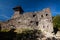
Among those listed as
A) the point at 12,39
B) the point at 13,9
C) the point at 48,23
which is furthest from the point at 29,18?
the point at 12,39

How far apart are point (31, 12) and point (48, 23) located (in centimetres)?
487

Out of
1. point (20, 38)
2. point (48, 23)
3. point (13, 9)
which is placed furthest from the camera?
point (13, 9)

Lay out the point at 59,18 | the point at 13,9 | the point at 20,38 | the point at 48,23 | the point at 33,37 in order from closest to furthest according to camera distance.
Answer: the point at 20,38 < the point at 33,37 < the point at 48,23 < the point at 13,9 < the point at 59,18

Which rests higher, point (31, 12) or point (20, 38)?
point (31, 12)

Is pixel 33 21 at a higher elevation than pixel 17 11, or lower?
lower

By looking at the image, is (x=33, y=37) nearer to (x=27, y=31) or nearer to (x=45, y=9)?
(x=27, y=31)

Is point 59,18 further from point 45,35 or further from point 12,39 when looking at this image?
point 12,39

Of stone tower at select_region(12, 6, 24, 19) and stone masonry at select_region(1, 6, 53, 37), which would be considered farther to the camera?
stone tower at select_region(12, 6, 24, 19)

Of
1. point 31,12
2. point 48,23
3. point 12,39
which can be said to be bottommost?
point 12,39

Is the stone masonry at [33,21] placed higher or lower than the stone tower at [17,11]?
lower

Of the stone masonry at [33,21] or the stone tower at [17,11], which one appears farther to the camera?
the stone tower at [17,11]

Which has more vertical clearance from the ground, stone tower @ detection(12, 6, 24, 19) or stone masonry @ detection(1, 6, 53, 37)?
stone tower @ detection(12, 6, 24, 19)

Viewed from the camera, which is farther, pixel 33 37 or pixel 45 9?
pixel 45 9

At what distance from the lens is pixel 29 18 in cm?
4512
